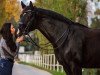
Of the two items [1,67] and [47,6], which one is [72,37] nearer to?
[1,67]

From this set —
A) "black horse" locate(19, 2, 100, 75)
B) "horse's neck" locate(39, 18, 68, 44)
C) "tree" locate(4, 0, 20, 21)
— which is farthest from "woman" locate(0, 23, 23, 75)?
"tree" locate(4, 0, 20, 21)

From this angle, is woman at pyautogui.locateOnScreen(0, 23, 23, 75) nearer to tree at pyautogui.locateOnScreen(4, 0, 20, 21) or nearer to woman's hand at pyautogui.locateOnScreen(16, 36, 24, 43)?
woman's hand at pyautogui.locateOnScreen(16, 36, 24, 43)

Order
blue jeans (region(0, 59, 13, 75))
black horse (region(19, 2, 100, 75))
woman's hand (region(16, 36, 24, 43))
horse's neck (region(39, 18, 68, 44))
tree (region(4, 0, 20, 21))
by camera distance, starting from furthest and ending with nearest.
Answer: tree (region(4, 0, 20, 21))
blue jeans (region(0, 59, 13, 75))
woman's hand (region(16, 36, 24, 43))
horse's neck (region(39, 18, 68, 44))
black horse (region(19, 2, 100, 75))

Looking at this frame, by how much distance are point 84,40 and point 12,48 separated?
142cm

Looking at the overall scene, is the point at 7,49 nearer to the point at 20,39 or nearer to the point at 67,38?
the point at 20,39

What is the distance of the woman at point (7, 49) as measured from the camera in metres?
8.67

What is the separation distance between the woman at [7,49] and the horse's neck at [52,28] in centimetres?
56

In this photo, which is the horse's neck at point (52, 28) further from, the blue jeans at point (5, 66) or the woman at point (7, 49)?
the blue jeans at point (5, 66)

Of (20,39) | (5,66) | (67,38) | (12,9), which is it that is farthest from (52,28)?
(12,9)

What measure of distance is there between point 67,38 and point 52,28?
0.36 m

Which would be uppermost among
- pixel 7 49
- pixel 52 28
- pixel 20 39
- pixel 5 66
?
pixel 52 28

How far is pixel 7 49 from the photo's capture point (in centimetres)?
868

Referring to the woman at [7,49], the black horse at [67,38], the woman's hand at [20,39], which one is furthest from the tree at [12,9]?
the black horse at [67,38]

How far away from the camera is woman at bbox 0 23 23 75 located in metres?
8.67
